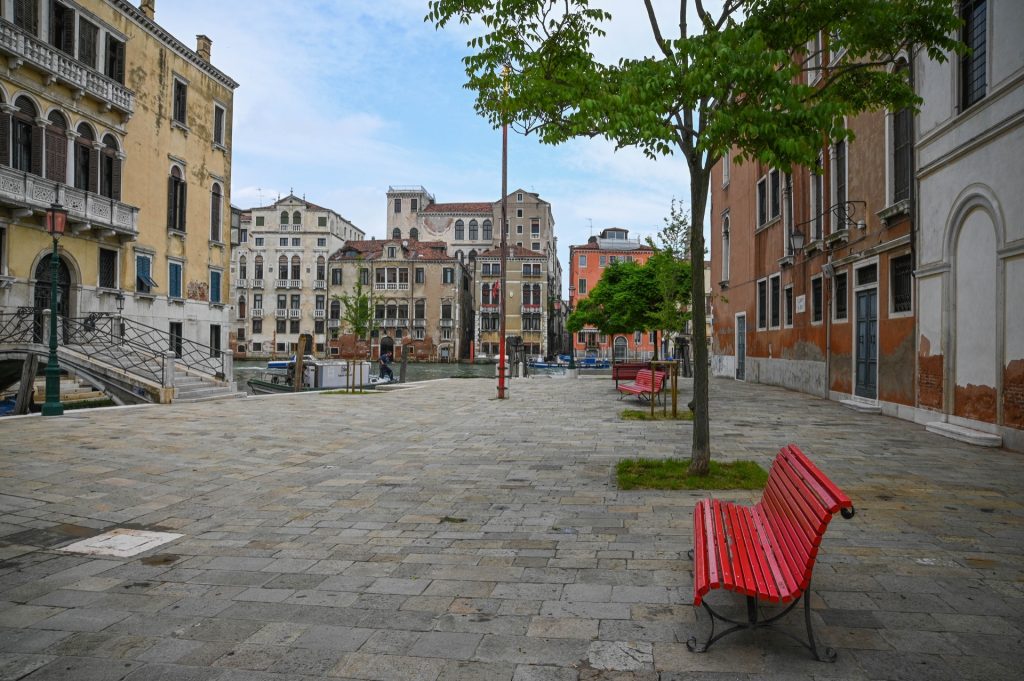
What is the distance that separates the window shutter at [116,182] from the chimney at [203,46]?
8.43 metres

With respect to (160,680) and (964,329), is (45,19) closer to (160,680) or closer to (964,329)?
(160,680)

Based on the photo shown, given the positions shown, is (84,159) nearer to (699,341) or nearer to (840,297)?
(699,341)

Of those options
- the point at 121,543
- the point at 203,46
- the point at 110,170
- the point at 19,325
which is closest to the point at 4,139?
the point at 110,170

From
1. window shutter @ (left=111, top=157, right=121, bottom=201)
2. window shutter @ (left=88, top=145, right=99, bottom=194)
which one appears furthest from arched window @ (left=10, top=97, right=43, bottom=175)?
window shutter @ (left=111, top=157, right=121, bottom=201)

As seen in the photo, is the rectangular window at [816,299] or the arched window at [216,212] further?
the arched window at [216,212]

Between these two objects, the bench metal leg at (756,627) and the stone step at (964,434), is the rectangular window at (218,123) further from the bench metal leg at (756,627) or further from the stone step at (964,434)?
the bench metal leg at (756,627)

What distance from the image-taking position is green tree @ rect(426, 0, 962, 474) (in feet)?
18.7

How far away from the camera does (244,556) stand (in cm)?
490

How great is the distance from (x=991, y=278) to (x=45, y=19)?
82.4 ft

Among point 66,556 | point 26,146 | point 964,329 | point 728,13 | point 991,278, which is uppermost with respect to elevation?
point 26,146

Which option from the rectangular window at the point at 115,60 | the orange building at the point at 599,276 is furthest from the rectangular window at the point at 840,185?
the orange building at the point at 599,276

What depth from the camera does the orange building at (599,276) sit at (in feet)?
247

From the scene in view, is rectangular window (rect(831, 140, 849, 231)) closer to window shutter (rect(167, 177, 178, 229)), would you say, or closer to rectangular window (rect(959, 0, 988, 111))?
rectangular window (rect(959, 0, 988, 111))

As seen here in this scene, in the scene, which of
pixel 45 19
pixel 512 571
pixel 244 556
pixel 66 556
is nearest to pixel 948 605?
pixel 512 571
